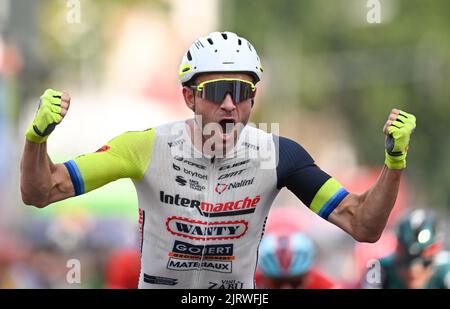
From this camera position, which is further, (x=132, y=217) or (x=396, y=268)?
(x=132, y=217)

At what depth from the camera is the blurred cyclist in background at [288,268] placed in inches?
379

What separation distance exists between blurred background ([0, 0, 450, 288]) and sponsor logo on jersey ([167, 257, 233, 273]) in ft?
11.6

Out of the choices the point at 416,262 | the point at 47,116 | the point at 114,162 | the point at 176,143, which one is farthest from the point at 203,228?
the point at 416,262

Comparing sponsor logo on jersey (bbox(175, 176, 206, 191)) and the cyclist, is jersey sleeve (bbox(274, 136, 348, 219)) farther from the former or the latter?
sponsor logo on jersey (bbox(175, 176, 206, 191))

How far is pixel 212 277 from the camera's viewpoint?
7.18 meters

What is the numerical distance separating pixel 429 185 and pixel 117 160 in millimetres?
36112

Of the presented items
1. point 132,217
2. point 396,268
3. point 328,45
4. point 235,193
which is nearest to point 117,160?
point 235,193

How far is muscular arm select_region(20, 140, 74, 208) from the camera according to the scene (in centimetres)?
639

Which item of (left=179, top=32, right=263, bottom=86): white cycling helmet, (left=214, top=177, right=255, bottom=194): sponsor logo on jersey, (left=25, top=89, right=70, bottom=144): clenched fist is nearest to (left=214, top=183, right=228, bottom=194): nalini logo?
(left=214, top=177, right=255, bottom=194): sponsor logo on jersey

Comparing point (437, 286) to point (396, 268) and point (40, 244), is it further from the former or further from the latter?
point (40, 244)

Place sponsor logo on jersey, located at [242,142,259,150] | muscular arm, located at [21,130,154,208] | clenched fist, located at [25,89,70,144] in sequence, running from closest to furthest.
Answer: clenched fist, located at [25,89,70,144], muscular arm, located at [21,130,154,208], sponsor logo on jersey, located at [242,142,259,150]

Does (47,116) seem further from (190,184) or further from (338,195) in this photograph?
(338,195)

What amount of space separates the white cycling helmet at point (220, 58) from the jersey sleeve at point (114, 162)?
493mm

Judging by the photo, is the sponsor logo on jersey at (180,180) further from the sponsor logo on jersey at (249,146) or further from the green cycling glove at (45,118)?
the green cycling glove at (45,118)
